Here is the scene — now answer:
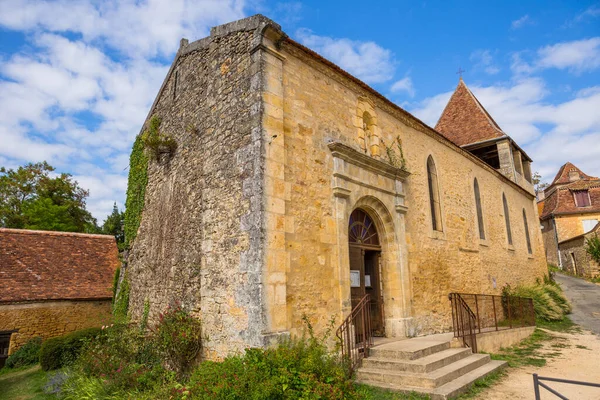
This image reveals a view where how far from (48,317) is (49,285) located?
1.11 meters

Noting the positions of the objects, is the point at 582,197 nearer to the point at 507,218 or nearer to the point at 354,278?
the point at 507,218

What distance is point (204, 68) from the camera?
890 centimetres

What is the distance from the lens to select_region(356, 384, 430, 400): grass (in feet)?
17.7

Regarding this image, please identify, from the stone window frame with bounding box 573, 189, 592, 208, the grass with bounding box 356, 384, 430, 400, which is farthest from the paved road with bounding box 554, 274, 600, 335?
the grass with bounding box 356, 384, 430, 400

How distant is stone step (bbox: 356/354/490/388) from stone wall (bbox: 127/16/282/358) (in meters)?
1.98

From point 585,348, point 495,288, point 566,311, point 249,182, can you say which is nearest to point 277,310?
point 249,182

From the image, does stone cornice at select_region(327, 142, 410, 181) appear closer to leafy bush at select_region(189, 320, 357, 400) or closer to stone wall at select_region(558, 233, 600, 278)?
leafy bush at select_region(189, 320, 357, 400)

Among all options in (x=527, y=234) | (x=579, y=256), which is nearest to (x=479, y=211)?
(x=527, y=234)

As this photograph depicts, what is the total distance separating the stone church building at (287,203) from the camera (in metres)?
6.30

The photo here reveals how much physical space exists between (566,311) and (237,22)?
54.7 ft

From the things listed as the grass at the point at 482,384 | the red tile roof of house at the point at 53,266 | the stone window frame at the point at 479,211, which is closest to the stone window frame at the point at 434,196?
the stone window frame at the point at 479,211

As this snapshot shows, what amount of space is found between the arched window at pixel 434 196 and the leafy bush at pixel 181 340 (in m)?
6.95

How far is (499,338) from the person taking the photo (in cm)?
948

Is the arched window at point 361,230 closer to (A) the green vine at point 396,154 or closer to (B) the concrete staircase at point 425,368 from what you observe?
(A) the green vine at point 396,154
